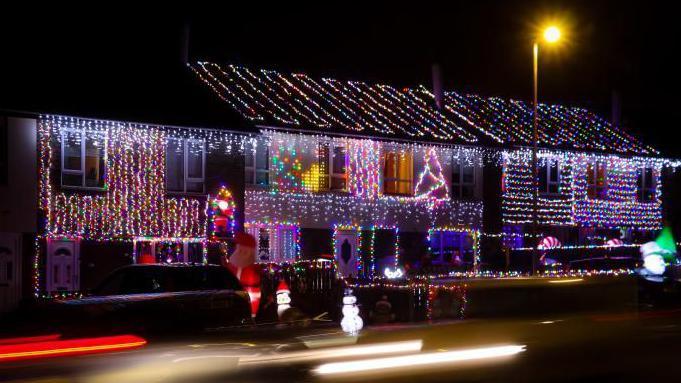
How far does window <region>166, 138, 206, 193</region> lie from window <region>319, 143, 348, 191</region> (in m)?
4.85

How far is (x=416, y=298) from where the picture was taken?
48.5 ft

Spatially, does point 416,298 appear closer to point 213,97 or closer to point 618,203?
point 213,97

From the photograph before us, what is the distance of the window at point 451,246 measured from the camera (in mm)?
36219

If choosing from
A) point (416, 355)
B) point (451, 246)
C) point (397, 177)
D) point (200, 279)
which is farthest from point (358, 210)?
point (416, 355)

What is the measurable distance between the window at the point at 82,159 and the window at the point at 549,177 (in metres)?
19.1

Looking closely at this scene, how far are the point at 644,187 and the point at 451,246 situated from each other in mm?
11151

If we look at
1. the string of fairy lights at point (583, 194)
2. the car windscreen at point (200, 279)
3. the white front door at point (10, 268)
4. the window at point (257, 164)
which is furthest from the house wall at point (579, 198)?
the car windscreen at point (200, 279)

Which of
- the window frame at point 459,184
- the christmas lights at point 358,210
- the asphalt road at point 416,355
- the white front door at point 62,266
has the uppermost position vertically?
the window frame at point 459,184

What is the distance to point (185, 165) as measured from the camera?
29797 mm

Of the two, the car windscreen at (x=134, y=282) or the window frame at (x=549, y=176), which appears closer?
the car windscreen at (x=134, y=282)

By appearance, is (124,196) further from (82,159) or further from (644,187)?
(644,187)

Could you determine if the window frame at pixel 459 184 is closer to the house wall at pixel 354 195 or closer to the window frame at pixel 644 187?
the house wall at pixel 354 195

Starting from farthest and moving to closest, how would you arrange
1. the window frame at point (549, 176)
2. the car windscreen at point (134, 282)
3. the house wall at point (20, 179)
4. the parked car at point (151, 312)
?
the window frame at point (549, 176), the house wall at point (20, 179), the car windscreen at point (134, 282), the parked car at point (151, 312)

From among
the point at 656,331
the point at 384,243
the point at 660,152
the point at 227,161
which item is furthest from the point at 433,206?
the point at 656,331
